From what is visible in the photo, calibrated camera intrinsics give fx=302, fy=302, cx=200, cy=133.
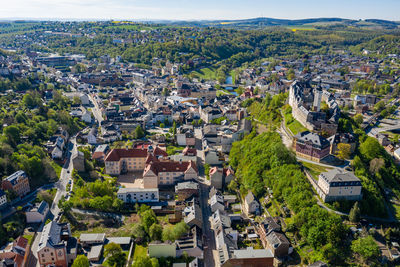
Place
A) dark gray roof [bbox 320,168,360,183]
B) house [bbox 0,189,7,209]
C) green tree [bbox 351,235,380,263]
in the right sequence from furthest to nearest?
house [bbox 0,189,7,209]
dark gray roof [bbox 320,168,360,183]
green tree [bbox 351,235,380,263]

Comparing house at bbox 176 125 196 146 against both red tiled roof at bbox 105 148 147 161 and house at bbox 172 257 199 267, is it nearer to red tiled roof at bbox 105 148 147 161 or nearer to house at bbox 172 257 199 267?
red tiled roof at bbox 105 148 147 161

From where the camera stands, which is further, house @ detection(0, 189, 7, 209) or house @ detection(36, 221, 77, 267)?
house @ detection(0, 189, 7, 209)

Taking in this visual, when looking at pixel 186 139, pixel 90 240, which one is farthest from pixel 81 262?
pixel 186 139

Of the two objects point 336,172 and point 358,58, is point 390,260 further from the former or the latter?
point 358,58

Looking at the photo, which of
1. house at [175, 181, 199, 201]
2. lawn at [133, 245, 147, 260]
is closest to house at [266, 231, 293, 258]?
house at [175, 181, 199, 201]

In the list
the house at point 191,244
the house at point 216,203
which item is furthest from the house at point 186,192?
the house at point 191,244

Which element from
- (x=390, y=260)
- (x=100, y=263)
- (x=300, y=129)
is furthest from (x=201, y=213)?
(x=300, y=129)
